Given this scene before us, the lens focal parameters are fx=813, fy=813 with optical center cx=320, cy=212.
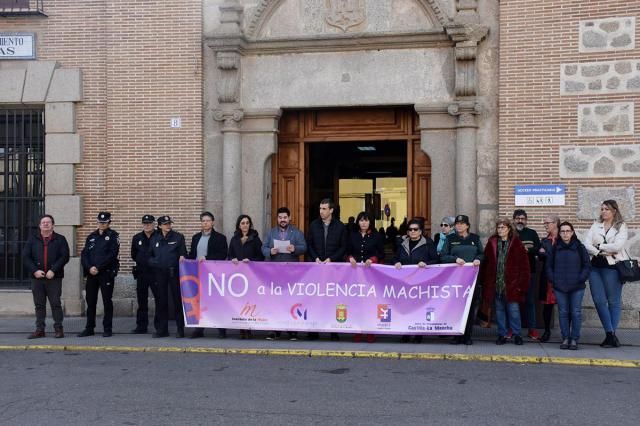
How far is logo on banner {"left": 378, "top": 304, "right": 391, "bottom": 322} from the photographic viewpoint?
10664 mm

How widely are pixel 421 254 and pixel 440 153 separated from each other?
263cm

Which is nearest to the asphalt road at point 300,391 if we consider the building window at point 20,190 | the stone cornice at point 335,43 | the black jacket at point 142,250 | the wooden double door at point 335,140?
the black jacket at point 142,250

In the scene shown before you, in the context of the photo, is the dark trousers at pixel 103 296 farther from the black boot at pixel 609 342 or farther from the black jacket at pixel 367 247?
the black boot at pixel 609 342

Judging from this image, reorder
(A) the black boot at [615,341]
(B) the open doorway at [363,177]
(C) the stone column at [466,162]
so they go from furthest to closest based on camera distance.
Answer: (B) the open doorway at [363,177] → (C) the stone column at [466,162] → (A) the black boot at [615,341]

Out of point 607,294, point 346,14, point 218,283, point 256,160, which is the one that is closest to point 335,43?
point 346,14

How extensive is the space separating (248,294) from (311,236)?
118 cm

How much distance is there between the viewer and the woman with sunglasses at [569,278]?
10.2 metres

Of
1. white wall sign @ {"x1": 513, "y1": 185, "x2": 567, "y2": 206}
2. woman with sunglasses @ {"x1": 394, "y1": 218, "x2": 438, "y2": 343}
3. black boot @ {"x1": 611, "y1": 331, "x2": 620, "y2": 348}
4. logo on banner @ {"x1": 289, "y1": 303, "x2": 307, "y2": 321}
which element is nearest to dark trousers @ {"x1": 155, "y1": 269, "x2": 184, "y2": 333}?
logo on banner @ {"x1": 289, "y1": 303, "x2": 307, "y2": 321}

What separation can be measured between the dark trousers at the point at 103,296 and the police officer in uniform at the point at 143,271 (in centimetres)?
43

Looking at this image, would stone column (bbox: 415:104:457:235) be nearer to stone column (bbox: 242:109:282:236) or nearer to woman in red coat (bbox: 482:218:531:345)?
woman in red coat (bbox: 482:218:531:345)

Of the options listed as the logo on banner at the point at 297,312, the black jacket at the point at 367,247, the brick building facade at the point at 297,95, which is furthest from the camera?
the brick building facade at the point at 297,95

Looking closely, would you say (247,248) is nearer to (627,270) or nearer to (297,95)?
(297,95)

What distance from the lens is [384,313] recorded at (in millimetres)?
10672

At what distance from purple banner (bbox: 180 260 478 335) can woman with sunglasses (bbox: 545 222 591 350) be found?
105 cm
